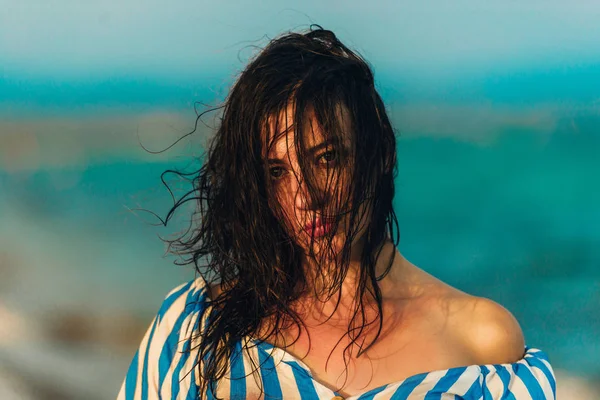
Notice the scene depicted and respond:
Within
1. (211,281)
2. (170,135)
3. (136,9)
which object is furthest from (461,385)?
(136,9)

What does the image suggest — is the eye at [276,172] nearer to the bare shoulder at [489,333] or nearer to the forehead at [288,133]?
the forehead at [288,133]

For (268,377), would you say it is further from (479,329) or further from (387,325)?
(479,329)

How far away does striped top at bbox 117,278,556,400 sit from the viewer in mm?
1245

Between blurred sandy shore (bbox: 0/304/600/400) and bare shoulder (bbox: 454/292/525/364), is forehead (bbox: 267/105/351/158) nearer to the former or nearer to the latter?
bare shoulder (bbox: 454/292/525/364)

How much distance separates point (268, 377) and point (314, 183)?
1.29 ft

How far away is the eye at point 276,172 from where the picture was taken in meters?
1.25

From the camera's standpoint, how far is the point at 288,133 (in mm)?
1204

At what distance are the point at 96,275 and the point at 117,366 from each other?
0.35m

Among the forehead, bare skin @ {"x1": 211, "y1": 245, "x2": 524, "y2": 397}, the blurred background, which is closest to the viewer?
the forehead

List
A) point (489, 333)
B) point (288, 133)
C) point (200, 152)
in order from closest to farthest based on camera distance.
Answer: point (288, 133) → point (489, 333) → point (200, 152)

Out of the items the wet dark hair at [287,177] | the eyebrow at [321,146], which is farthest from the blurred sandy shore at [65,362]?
the eyebrow at [321,146]

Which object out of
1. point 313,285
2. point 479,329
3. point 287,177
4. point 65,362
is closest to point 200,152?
point 65,362

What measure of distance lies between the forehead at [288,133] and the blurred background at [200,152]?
1046 millimetres

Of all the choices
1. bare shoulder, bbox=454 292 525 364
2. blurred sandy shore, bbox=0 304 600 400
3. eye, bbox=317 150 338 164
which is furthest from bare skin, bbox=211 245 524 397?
blurred sandy shore, bbox=0 304 600 400
